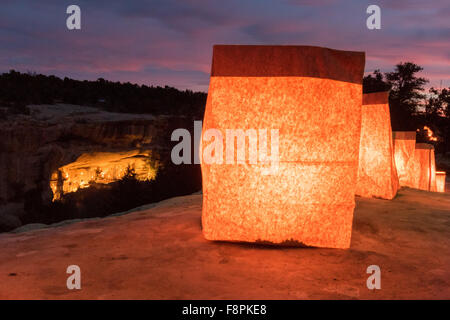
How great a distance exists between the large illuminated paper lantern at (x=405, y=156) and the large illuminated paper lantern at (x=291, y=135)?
698cm

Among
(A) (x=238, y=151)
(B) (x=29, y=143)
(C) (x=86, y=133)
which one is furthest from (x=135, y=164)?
(A) (x=238, y=151)

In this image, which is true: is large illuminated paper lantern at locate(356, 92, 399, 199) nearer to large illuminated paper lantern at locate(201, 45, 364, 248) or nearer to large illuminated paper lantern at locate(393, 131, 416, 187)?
large illuminated paper lantern at locate(393, 131, 416, 187)

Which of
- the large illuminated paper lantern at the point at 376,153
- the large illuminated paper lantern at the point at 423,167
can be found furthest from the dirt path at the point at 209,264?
the large illuminated paper lantern at the point at 423,167

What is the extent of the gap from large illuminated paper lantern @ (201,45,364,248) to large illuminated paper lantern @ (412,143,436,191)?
25.4 ft

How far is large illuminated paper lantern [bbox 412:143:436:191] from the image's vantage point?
1009 cm

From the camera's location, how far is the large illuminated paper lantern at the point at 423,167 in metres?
10.1

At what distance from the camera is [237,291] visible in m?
2.45

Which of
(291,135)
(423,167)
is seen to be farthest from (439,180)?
(291,135)

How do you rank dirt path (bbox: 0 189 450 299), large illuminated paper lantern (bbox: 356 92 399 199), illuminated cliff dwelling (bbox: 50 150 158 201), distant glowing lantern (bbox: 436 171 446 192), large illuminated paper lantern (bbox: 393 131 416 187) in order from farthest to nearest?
illuminated cliff dwelling (bbox: 50 150 158 201) → distant glowing lantern (bbox: 436 171 446 192) → large illuminated paper lantern (bbox: 393 131 416 187) → large illuminated paper lantern (bbox: 356 92 399 199) → dirt path (bbox: 0 189 450 299)

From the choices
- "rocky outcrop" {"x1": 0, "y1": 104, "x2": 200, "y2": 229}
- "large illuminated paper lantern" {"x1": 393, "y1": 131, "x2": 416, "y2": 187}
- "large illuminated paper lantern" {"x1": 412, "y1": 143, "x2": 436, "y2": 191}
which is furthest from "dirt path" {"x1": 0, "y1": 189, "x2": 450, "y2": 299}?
"rocky outcrop" {"x1": 0, "y1": 104, "x2": 200, "y2": 229}

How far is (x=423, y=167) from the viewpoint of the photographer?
34.2 feet

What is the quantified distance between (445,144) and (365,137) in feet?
92.8

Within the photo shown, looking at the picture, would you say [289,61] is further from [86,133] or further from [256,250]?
[86,133]

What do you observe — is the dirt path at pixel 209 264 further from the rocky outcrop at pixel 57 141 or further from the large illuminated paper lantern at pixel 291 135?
the rocky outcrop at pixel 57 141
